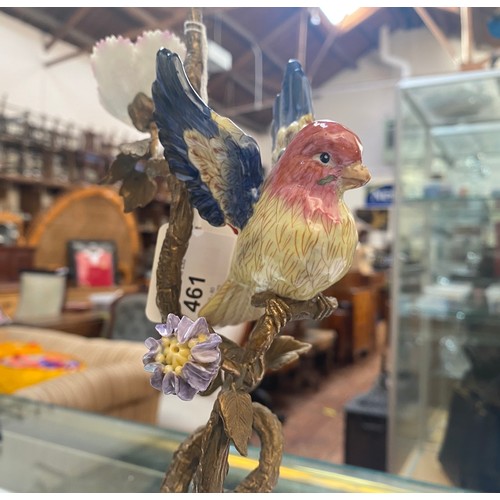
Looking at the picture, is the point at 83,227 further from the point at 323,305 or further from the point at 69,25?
the point at 323,305

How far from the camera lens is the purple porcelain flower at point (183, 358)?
13.0 inches

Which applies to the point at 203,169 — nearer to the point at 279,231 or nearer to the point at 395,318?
the point at 279,231

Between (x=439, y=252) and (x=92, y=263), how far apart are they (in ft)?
10.5

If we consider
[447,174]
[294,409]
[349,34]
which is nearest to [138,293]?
[294,409]

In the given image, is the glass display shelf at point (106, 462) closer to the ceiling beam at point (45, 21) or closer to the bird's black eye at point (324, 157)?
the bird's black eye at point (324, 157)

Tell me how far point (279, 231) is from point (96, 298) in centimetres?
310

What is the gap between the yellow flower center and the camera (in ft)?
1.09

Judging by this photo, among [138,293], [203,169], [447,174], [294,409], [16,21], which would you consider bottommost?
[294,409]

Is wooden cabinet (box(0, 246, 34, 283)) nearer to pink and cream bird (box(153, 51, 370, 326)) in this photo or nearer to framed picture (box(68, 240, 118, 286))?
framed picture (box(68, 240, 118, 286))

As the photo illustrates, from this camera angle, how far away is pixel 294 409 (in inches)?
124

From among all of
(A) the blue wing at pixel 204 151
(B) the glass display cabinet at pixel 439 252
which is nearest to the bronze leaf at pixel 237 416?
(A) the blue wing at pixel 204 151

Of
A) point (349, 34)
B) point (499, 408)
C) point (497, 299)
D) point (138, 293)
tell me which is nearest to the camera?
point (499, 408)

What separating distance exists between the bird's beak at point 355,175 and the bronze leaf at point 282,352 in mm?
175

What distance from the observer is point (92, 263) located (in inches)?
168
